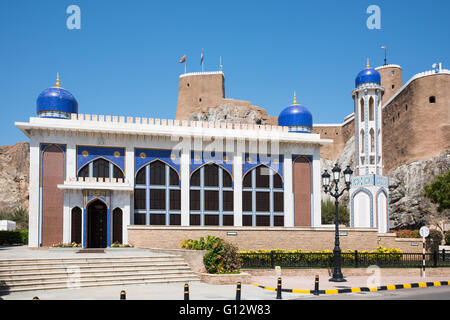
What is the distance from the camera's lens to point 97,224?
90.2 ft

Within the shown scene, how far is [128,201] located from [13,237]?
1038cm

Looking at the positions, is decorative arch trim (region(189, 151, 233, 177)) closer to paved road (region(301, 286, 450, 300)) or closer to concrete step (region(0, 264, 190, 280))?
concrete step (region(0, 264, 190, 280))

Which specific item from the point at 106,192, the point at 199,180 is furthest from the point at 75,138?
the point at 199,180

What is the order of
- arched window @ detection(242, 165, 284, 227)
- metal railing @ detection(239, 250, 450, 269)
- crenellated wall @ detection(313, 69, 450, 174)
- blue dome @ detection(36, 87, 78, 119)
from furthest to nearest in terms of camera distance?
crenellated wall @ detection(313, 69, 450, 174)
arched window @ detection(242, 165, 284, 227)
blue dome @ detection(36, 87, 78, 119)
metal railing @ detection(239, 250, 450, 269)

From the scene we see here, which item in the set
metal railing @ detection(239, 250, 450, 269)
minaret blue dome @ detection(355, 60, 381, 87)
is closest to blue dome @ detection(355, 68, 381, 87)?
minaret blue dome @ detection(355, 60, 381, 87)

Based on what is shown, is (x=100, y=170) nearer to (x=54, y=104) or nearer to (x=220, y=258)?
(x=54, y=104)

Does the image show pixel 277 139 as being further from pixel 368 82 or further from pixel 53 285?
pixel 53 285

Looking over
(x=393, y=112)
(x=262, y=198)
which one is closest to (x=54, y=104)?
(x=262, y=198)

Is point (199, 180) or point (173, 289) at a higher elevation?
point (199, 180)

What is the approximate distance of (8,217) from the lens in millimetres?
55000

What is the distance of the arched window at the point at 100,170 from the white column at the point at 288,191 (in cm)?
1131

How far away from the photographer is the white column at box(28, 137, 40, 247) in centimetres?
2695

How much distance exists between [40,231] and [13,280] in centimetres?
1204

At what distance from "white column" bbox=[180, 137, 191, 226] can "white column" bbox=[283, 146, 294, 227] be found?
272 inches
